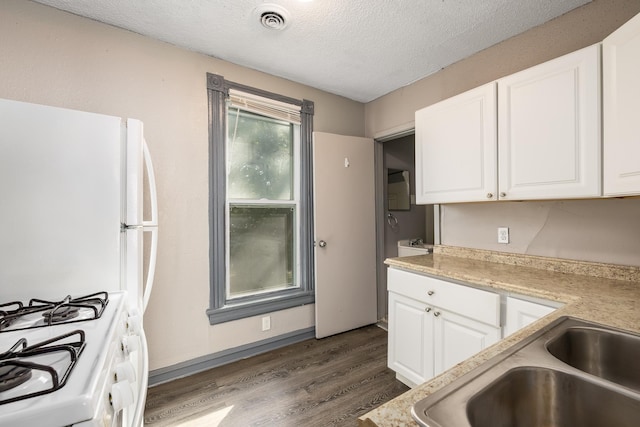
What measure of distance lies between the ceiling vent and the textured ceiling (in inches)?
0.9

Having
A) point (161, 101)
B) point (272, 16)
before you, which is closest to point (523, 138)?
point (272, 16)

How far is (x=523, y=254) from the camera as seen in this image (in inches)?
71.0

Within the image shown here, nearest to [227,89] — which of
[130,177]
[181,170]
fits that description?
[181,170]

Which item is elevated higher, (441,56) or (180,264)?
(441,56)

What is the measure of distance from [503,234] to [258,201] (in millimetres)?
1882

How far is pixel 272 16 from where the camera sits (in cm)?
168

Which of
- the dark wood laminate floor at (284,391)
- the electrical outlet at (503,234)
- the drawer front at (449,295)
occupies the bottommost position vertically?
the dark wood laminate floor at (284,391)

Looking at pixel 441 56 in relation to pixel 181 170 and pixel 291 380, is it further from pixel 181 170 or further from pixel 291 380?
pixel 291 380

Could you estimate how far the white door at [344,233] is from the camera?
263 cm

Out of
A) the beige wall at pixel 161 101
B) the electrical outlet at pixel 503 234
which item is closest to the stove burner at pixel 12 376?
the beige wall at pixel 161 101

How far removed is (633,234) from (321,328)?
87.0 inches

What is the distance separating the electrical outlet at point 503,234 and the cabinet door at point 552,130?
0.41 meters

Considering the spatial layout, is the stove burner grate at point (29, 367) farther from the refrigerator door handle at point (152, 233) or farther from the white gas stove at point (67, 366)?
the refrigerator door handle at point (152, 233)

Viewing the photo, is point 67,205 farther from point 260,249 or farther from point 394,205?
point 394,205
